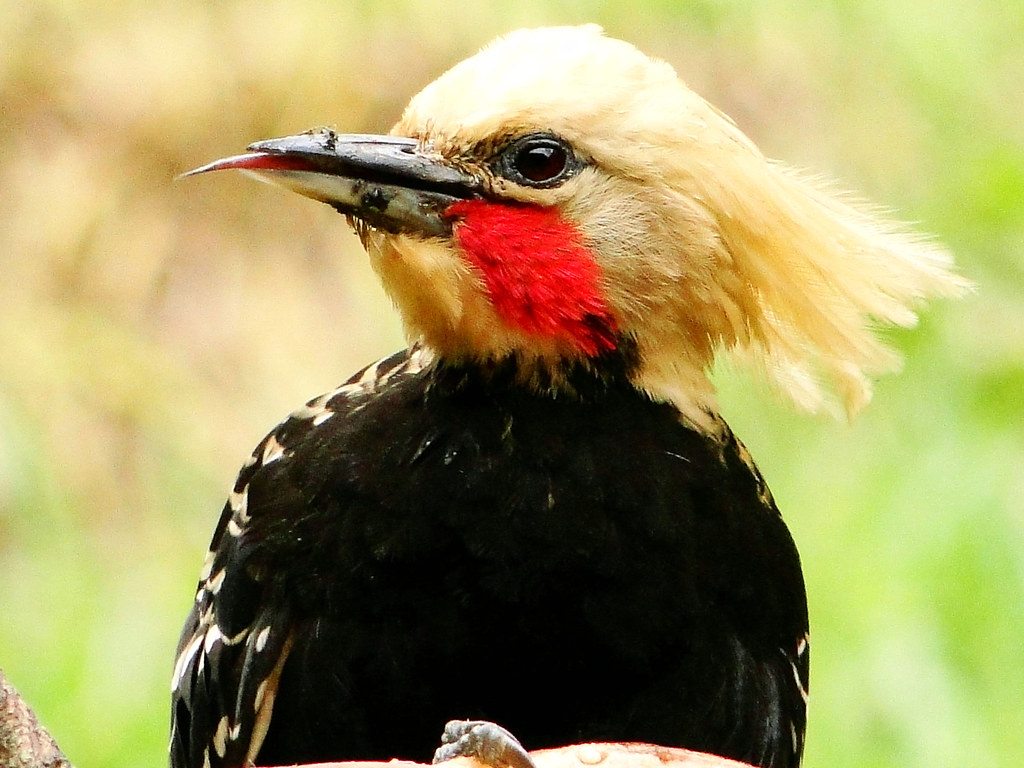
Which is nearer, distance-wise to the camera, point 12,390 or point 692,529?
point 692,529

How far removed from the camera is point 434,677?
3.43 metres

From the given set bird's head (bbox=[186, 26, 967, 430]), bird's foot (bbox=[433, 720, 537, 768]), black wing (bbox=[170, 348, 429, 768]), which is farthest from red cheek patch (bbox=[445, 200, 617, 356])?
bird's foot (bbox=[433, 720, 537, 768])

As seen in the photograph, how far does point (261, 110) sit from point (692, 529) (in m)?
3.89

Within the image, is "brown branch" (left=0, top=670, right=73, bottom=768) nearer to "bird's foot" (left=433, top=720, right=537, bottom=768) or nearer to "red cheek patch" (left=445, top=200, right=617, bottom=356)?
"bird's foot" (left=433, top=720, right=537, bottom=768)

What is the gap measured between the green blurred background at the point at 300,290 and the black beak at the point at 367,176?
2.80 m

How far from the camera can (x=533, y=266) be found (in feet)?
11.0

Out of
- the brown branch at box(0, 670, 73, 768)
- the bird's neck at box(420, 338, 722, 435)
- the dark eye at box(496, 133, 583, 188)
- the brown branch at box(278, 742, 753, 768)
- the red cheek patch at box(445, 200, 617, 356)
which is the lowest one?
the brown branch at box(0, 670, 73, 768)

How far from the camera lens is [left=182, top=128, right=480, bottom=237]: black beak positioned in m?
3.32

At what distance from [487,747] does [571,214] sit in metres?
1.16

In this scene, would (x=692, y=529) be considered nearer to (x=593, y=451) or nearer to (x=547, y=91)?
(x=593, y=451)

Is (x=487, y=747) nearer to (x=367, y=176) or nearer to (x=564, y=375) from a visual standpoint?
(x=564, y=375)

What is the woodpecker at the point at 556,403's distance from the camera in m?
3.37

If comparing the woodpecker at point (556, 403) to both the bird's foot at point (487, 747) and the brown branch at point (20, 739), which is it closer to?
the bird's foot at point (487, 747)

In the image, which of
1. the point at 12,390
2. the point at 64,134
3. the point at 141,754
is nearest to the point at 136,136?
the point at 64,134
